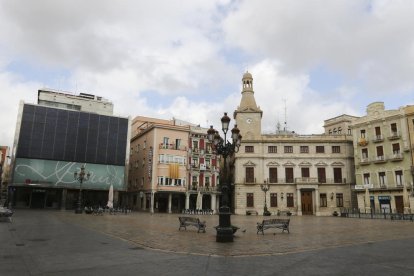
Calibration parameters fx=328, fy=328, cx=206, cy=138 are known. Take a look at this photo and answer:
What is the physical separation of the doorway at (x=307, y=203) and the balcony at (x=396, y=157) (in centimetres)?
1224

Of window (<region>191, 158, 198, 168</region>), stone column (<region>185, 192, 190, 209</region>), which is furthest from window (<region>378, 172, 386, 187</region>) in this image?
stone column (<region>185, 192, 190, 209</region>)

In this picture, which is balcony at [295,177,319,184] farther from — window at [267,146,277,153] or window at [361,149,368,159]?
window at [361,149,368,159]

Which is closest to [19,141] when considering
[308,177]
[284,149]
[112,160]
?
[112,160]

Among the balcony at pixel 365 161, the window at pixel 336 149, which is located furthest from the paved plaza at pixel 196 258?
the window at pixel 336 149

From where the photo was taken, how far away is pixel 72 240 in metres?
→ 13.2

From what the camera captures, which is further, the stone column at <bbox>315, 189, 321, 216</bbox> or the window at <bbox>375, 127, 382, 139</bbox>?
the stone column at <bbox>315, 189, 321, 216</bbox>

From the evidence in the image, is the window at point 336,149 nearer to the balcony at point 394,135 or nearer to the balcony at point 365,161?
the balcony at point 365,161

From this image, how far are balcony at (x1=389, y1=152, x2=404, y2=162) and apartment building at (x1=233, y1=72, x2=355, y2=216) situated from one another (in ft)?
23.9

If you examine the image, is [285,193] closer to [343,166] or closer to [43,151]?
[343,166]

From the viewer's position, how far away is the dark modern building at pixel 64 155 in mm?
49062

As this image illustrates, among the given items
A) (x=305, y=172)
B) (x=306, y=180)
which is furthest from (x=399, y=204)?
(x=305, y=172)

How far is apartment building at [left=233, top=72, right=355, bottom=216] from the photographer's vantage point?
49812 millimetres

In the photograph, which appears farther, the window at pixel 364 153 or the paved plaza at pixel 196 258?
the window at pixel 364 153

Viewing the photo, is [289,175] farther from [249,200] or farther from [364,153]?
[364,153]
